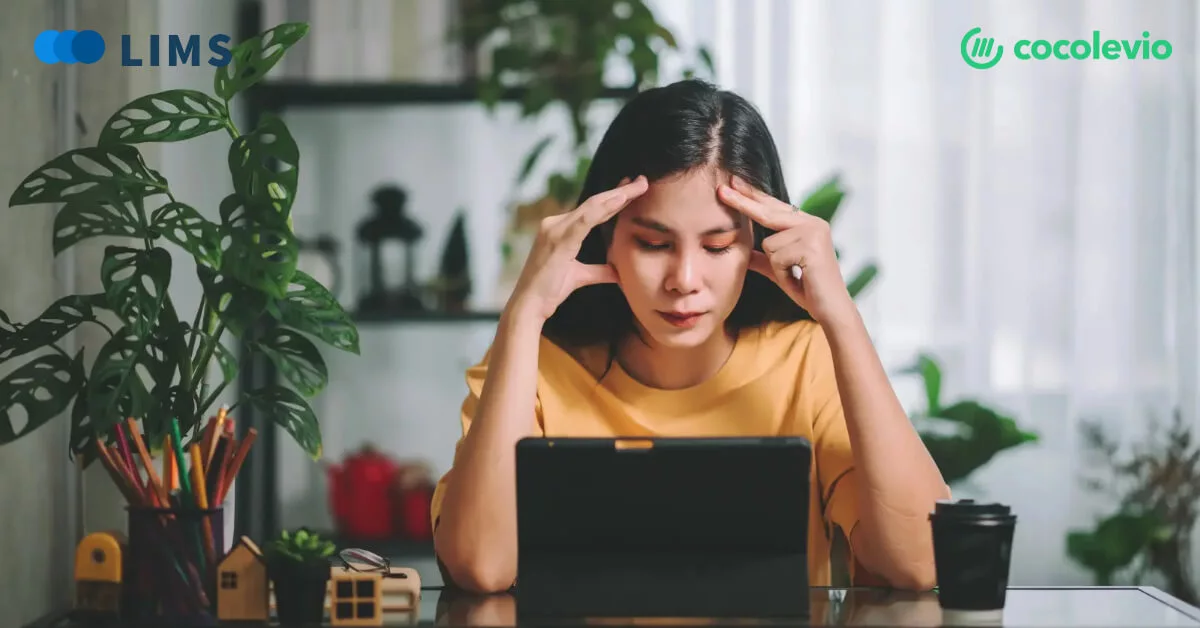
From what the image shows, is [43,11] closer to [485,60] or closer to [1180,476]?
[485,60]

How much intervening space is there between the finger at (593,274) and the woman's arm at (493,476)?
89 mm

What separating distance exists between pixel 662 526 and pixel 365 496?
1.93m

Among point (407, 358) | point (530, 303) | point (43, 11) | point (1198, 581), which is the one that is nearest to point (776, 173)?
point (530, 303)

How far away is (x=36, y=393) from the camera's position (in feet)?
4.35

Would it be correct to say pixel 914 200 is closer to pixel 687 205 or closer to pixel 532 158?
pixel 532 158

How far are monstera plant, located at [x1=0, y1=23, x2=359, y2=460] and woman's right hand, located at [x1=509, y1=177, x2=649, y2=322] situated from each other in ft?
0.84

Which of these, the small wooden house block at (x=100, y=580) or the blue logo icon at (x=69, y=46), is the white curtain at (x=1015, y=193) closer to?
the blue logo icon at (x=69, y=46)

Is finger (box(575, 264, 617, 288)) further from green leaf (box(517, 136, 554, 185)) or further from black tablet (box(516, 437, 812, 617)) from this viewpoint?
green leaf (box(517, 136, 554, 185))

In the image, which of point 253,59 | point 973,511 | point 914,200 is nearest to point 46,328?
point 253,59

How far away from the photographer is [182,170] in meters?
2.49

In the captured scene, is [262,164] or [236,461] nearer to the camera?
[236,461]

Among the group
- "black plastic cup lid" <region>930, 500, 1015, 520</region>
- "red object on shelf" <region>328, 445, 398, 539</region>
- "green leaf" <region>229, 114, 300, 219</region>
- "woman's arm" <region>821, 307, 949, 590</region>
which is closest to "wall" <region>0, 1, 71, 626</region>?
"green leaf" <region>229, 114, 300, 219</region>

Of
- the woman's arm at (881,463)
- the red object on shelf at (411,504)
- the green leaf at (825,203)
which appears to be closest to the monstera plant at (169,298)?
the woman's arm at (881,463)

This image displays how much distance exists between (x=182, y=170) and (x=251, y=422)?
681 millimetres
